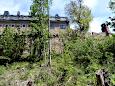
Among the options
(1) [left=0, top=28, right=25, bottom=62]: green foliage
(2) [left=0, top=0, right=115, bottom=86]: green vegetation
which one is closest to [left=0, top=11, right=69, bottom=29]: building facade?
(2) [left=0, top=0, right=115, bottom=86]: green vegetation

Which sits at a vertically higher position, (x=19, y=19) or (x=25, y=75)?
(x=19, y=19)

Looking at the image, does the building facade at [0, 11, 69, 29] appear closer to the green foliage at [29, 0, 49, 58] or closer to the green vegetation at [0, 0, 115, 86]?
the green vegetation at [0, 0, 115, 86]

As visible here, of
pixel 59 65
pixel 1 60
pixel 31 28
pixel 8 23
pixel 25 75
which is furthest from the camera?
pixel 8 23

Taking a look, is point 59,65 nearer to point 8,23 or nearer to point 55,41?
point 55,41

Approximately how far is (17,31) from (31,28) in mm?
2042

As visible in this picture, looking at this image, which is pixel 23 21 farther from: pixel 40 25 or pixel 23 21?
pixel 40 25

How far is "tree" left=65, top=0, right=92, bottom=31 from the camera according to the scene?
52.0 meters

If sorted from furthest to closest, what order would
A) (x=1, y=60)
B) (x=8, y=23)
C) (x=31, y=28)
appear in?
(x=8, y=23)
(x=31, y=28)
(x=1, y=60)

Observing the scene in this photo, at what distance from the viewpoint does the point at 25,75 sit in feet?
117

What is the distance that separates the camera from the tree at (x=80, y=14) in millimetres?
52031

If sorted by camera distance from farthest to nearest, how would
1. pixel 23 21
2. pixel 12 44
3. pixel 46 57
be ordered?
1. pixel 23 21
2. pixel 12 44
3. pixel 46 57

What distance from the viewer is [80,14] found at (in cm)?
5312

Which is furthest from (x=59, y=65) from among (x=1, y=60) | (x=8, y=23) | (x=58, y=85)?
(x=8, y=23)

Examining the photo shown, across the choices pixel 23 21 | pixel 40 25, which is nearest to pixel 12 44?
pixel 40 25
